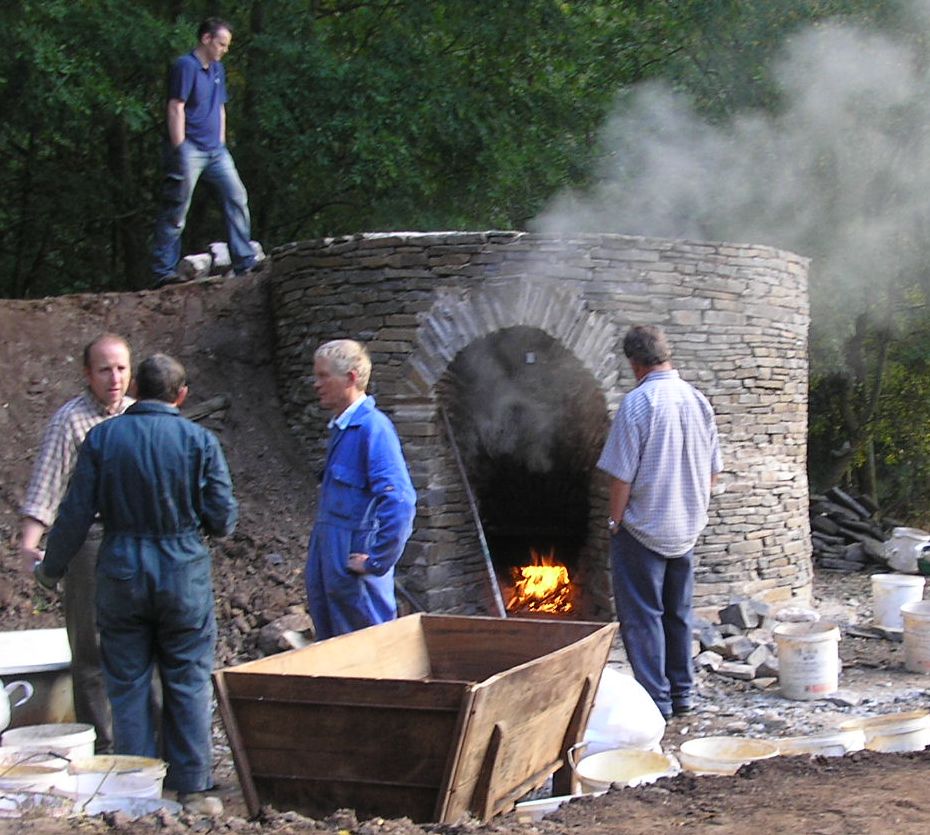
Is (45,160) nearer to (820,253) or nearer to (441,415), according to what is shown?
(441,415)

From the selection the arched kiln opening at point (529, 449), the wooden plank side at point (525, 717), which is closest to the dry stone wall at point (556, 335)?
the arched kiln opening at point (529, 449)

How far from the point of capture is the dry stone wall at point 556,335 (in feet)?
26.0

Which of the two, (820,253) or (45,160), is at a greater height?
(45,160)

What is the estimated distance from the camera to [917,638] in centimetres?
695

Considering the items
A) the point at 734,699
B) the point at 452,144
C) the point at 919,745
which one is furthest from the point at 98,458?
the point at 452,144

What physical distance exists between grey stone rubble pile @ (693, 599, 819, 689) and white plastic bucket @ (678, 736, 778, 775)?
257 centimetres

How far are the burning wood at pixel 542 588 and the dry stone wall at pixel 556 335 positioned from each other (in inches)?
13.8

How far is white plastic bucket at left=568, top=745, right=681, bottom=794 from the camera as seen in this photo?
398 cm

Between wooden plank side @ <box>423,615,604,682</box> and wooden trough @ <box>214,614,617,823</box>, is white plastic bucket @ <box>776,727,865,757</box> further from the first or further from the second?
wooden trough @ <box>214,614,617,823</box>

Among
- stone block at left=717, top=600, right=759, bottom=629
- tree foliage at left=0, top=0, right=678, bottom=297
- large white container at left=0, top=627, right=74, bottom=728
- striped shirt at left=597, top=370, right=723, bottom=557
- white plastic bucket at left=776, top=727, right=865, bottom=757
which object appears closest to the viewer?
white plastic bucket at left=776, top=727, right=865, bottom=757

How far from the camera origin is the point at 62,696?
4855 millimetres

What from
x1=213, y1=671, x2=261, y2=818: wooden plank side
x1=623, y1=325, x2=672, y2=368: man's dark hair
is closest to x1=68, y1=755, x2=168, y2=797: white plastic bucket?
x1=213, y1=671, x2=261, y2=818: wooden plank side

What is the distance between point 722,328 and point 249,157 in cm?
701

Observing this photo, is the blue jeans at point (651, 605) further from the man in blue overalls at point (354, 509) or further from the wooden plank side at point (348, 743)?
the wooden plank side at point (348, 743)
